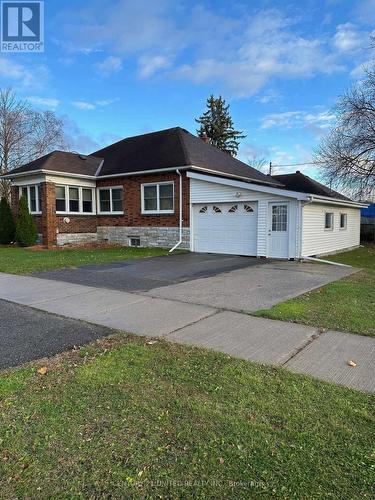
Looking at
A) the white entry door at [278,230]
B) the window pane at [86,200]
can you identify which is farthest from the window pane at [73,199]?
the white entry door at [278,230]

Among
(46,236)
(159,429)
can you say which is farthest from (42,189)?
(159,429)

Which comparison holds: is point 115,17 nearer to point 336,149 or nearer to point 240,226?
point 240,226

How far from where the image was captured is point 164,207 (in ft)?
56.3

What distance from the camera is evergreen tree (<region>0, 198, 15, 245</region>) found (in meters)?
19.5

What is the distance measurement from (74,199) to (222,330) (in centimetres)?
1564

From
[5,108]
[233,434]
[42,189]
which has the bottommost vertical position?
[233,434]

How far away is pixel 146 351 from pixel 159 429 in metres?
1.59

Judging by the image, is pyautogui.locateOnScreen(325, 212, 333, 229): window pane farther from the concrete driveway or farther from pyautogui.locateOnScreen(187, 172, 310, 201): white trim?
the concrete driveway

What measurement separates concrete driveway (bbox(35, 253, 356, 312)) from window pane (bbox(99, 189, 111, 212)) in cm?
724

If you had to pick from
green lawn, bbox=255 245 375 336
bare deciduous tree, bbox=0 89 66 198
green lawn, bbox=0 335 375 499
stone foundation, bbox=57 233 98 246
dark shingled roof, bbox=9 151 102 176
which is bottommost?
green lawn, bbox=0 335 375 499

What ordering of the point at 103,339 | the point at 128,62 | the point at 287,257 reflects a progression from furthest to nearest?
the point at 128,62 → the point at 287,257 → the point at 103,339

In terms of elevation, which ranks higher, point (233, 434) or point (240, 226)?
point (240, 226)

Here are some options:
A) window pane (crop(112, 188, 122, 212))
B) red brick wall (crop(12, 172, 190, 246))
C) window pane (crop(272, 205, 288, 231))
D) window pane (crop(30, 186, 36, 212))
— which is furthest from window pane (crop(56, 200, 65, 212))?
window pane (crop(272, 205, 288, 231))

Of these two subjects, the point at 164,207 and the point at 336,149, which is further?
the point at 336,149
